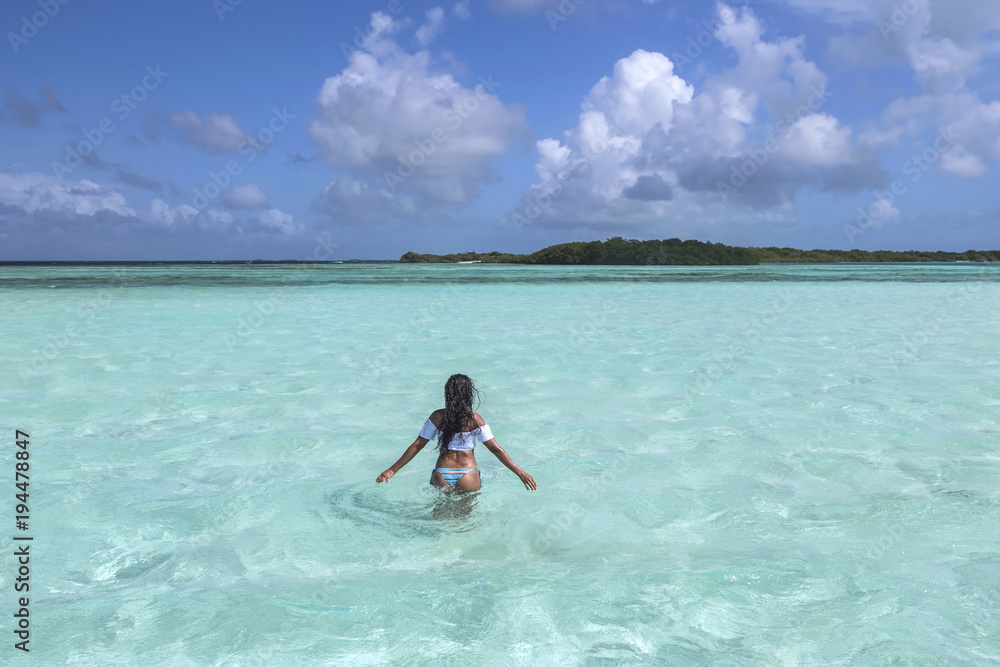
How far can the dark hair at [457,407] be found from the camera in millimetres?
5469

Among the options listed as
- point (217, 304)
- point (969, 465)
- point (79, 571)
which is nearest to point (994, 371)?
point (969, 465)

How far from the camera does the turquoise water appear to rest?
3932 millimetres

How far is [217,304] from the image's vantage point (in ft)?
91.1

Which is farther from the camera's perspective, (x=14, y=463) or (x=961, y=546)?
(x=14, y=463)

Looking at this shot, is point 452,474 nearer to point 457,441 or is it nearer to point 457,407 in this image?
point 457,441

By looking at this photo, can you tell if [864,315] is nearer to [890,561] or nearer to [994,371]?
[994,371]

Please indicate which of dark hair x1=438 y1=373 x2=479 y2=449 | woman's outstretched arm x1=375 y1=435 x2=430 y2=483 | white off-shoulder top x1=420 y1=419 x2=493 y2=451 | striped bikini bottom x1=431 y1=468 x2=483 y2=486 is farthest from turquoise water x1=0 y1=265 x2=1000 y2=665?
dark hair x1=438 y1=373 x2=479 y2=449

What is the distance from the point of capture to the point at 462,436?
564 cm

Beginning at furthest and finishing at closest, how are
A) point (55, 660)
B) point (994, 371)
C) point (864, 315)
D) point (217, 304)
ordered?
point (217, 304)
point (864, 315)
point (994, 371)
point (55, 660)

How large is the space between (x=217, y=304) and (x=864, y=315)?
81.7 ft

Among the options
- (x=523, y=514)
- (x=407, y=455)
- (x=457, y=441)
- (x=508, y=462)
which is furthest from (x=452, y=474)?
(x=523, y=514)

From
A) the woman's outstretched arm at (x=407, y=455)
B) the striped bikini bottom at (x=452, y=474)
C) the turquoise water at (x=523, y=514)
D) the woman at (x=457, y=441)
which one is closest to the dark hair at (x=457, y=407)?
the woman at (x=457, y=441)

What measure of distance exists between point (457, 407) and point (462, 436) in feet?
1.01

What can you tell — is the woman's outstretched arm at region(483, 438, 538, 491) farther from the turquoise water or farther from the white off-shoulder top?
the turquoise water
